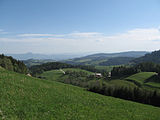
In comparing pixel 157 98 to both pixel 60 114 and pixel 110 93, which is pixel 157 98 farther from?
pixel 60 114

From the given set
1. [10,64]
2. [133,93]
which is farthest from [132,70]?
[10,64]

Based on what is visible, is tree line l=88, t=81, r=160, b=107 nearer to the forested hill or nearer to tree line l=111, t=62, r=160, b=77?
the forested hill

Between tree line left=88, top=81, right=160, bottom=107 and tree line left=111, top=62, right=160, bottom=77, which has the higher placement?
tree line left=88, top=81, right=160, bottom=107

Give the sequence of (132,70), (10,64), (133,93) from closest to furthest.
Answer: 1. (133,93)
2. (10,64)
3. (132,70)

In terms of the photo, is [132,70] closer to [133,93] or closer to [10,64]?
[133,93]

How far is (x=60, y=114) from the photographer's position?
17000 mm

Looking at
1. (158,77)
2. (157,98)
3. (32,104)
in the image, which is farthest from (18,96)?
(158,77)

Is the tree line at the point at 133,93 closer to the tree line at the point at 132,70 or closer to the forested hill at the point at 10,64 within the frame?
the forested hill at the point at 10,64

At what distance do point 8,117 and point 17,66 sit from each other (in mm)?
101211

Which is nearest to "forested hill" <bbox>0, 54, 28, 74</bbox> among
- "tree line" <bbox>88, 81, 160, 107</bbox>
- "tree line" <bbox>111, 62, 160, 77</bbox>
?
"tree line" <bbox>88, 81, 160, 107</bbox>

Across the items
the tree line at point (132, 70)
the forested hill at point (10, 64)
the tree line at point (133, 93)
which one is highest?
the forested hill at point (10, 64)

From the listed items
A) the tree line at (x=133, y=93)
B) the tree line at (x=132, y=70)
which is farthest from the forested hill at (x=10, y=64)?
the tree line at (x=132, y=70)

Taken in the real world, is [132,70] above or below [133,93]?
below

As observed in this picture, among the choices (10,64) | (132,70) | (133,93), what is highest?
(10,64)
